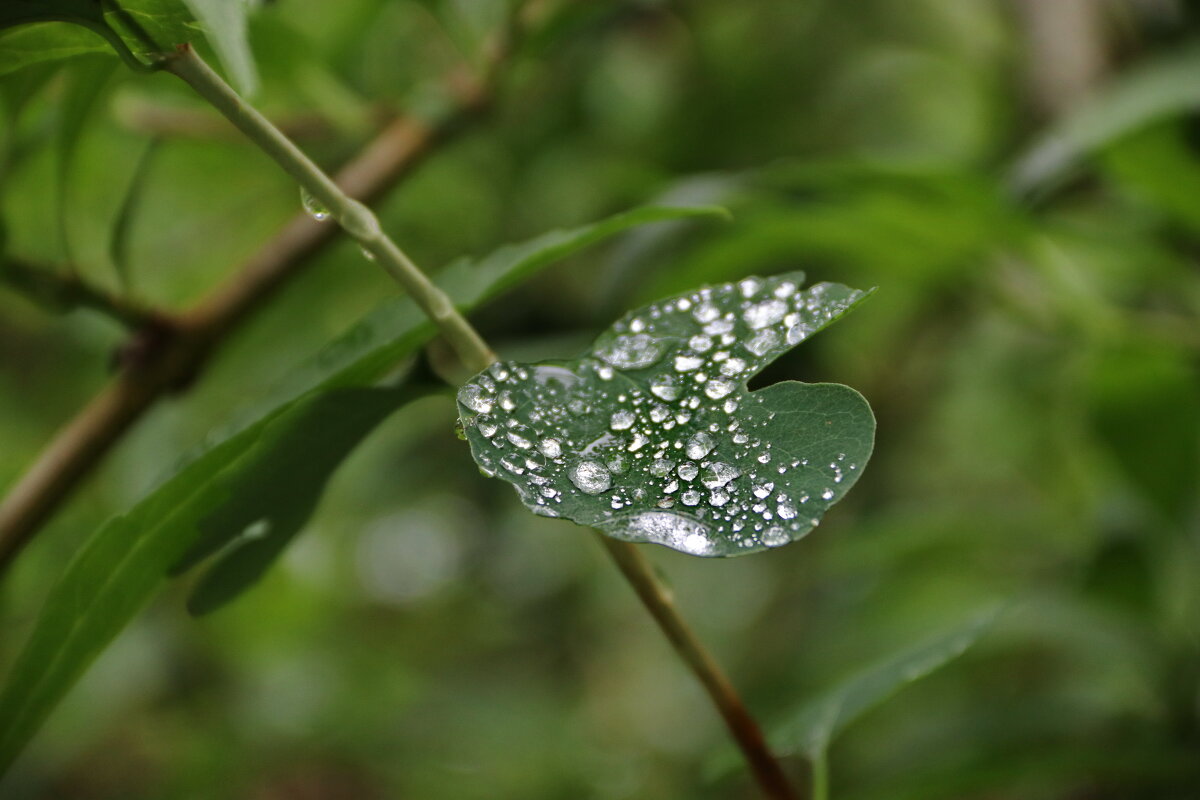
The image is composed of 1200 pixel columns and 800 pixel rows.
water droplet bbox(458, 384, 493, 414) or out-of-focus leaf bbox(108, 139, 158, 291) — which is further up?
out-of-focus leaf bbox(108, 139, 158, 291)

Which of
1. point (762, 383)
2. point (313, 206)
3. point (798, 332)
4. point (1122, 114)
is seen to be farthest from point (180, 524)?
point (762, 383)

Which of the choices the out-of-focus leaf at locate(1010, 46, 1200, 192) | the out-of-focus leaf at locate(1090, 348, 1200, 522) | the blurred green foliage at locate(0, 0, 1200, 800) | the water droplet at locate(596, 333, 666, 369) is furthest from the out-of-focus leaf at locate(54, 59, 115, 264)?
the out-of-focus leaf at locate(1090, 348, 1200, 522)

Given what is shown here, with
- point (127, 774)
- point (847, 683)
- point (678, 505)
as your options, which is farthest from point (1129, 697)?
point (127, 774)

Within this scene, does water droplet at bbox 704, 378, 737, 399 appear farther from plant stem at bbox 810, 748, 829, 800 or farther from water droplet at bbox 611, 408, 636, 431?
plant stem at bbox 810, 748, 829, 800

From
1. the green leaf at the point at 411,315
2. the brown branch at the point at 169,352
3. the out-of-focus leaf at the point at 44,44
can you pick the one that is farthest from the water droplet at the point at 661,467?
the brown branch at the point at 169,352

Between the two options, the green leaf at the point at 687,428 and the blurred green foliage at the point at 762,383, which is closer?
the green leaf at the point at 687,428

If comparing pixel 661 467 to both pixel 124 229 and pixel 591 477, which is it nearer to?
pixel 591 477

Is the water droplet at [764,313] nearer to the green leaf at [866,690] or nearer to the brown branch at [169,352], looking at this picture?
the green leaf at [866,690]
